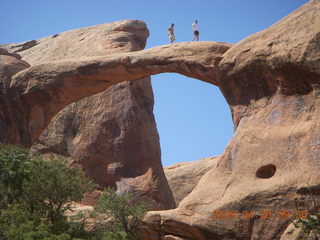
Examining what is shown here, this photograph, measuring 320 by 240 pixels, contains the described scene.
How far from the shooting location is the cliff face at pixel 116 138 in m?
28.1

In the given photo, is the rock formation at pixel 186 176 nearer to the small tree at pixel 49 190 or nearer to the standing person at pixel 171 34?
the standing person at pixel 171 34

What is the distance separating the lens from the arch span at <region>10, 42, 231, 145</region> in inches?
832

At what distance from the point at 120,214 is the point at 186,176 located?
52.7 feet

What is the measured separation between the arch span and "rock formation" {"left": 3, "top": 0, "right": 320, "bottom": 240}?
0.06 m

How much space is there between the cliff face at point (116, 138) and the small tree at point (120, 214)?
7618 millimetres

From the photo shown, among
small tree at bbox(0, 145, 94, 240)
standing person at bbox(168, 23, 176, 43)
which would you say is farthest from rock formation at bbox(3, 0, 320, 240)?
standing person at bbox(168, 23, 176, 43)

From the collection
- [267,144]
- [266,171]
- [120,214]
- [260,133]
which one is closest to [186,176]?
[120,214]

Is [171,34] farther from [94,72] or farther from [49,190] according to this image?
[49,190]
